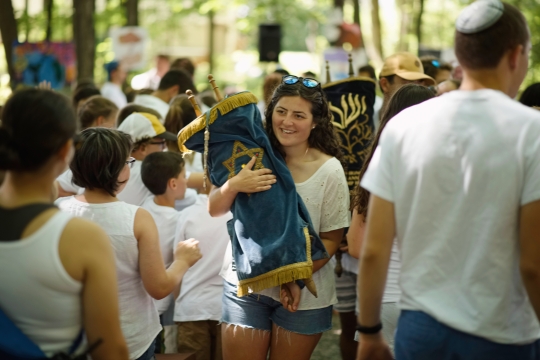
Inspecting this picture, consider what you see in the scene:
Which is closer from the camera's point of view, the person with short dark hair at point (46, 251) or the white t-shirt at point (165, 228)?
the person with short dark hair at point (46, 251)

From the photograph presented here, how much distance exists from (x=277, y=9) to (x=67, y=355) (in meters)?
21.9

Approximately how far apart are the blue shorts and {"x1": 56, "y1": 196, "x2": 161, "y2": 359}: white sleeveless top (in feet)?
→ 4.58

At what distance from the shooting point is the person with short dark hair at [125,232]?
128 inches

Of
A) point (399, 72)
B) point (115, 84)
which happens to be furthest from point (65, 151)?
point (115, 84)

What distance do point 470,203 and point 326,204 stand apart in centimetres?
149

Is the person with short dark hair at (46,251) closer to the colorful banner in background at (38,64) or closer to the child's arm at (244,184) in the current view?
the child's arm at (244,184)

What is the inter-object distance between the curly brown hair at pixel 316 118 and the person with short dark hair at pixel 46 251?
176 cm

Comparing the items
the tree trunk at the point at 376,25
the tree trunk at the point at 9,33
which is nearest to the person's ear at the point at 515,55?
the tree trunk at the point at 9,33

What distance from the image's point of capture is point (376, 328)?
2605 mm

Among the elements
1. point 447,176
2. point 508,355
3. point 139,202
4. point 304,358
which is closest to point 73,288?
point 447,176

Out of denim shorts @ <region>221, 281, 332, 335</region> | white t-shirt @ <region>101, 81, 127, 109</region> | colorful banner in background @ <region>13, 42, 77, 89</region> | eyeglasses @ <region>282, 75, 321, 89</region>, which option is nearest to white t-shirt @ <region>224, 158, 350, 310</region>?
denim shorts @ <region>221, 281, 332, 335</region>

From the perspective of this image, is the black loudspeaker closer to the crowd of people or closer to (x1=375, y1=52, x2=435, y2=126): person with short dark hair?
(x1=375, y1=52, x2=435, y2=126): person with short dark hair

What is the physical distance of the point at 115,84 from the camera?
1327cm

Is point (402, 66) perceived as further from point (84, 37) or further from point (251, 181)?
point (84, 37)
